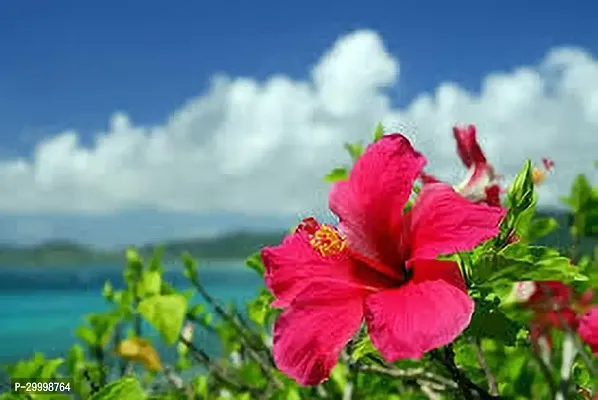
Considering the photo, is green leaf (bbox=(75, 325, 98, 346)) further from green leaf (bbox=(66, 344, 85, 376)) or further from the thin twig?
the thin twig

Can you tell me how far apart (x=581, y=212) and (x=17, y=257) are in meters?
108

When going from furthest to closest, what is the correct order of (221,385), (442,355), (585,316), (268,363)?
(221,385) < (268,363) < (585,316) < (442,355)

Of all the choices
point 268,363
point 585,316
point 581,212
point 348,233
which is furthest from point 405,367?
point 581,212

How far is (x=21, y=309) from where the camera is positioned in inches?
1057

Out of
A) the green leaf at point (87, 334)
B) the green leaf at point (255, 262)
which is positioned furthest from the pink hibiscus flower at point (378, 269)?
the green leaf at point (87, 334)

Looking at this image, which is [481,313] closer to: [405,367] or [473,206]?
[473,206]

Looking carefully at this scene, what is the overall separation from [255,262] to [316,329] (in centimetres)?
69

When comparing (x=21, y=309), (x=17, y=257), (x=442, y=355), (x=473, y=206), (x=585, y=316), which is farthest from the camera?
(x=17, y=257)

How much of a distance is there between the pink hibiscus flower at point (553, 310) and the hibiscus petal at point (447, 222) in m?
0.10

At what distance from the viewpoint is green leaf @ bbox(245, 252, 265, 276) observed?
151 cm

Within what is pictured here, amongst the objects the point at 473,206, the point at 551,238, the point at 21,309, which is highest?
the point at 21,309

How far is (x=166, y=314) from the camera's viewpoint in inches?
60.5

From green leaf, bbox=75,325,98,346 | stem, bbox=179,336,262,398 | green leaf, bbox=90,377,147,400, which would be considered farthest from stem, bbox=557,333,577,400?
green leaf, bbox=75,325,98,346

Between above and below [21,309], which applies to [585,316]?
below
